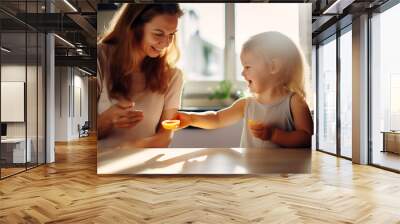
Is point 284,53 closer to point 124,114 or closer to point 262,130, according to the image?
point 262,130

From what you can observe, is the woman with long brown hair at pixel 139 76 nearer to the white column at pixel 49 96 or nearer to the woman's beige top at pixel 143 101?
the woman's beige top at pixel 143 101

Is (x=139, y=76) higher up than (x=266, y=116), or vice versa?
(x=139, y=76)

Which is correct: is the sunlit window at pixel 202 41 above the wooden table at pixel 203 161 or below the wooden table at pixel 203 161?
above

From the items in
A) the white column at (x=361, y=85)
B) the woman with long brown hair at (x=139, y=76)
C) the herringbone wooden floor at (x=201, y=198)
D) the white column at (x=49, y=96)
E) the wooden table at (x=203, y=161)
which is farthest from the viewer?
the white column at (x=49, y=96)

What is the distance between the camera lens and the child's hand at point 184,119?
593 centimetres

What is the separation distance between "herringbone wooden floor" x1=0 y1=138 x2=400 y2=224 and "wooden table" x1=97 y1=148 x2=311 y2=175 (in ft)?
0.44

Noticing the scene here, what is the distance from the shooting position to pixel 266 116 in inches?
236

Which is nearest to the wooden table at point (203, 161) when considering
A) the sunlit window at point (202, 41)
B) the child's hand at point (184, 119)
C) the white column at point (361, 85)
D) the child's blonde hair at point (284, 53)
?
the child's hand at point (184, 119)

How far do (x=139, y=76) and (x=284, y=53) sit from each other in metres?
2.28

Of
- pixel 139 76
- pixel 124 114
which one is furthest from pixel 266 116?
pixel 124 114

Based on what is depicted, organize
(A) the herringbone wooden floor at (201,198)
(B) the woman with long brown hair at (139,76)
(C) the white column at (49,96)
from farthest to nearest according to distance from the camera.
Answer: (C) the white column at (49,96) < (B) the woman with long brown hair at (139,76) < (A) the herringbone wooden floor at (201,198)

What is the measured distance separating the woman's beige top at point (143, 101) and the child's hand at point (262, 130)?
1231 millimetres

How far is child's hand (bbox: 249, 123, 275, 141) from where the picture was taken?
5992mm

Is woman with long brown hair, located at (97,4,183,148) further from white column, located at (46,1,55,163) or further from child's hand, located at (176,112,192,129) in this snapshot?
white column, located at (46,1,55,163)
